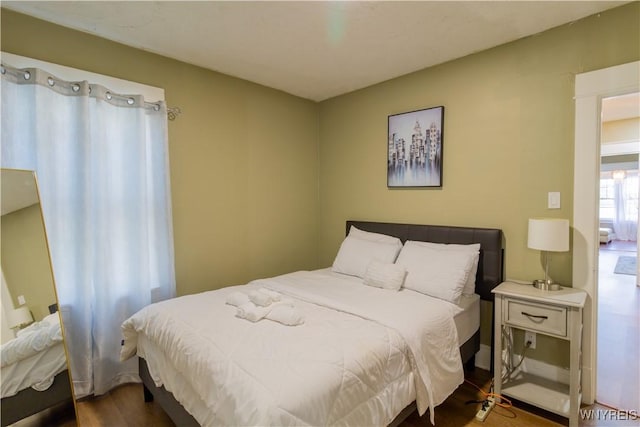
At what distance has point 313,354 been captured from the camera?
54.4 inches

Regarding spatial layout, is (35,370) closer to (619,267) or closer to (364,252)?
(364,252)

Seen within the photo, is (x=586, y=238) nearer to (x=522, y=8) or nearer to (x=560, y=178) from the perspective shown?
(x=560, y=178)

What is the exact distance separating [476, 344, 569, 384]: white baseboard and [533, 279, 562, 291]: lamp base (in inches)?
24.1

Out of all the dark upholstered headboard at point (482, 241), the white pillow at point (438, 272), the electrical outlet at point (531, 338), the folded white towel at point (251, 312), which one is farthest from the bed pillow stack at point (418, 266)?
the folded white towel at point (251, 312)

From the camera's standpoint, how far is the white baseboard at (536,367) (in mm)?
2219

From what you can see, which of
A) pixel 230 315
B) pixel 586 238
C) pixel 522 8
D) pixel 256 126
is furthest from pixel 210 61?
pixel 586 238

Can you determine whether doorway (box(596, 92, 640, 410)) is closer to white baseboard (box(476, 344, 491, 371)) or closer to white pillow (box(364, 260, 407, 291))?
white baseboard (box(476, 344, 491, 371))

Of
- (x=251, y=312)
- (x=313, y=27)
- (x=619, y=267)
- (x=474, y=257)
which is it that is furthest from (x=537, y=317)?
(x=619, y=267)

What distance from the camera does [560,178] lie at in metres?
2.21

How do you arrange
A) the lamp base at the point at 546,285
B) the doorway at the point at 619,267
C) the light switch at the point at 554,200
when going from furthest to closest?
1. the doorway at the point at 619,267
2. the light switch at the point at 554,200
3. the lamp base at the point at 546,285

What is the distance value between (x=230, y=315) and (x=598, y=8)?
2966 millimetres

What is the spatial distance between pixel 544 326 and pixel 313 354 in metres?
1.55

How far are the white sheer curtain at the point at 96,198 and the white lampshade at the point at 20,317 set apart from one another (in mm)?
342

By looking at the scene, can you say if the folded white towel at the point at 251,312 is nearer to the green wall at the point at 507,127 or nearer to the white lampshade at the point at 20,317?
the white lampshade at the point at 20,317
